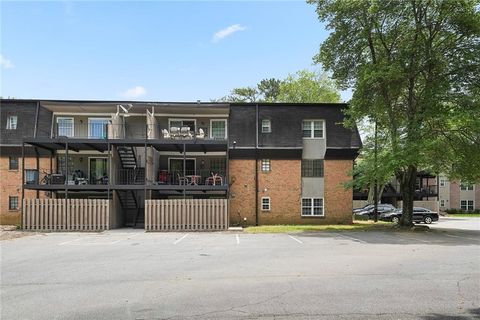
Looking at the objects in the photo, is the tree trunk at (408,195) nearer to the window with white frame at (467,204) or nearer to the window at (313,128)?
the window at (313,128)

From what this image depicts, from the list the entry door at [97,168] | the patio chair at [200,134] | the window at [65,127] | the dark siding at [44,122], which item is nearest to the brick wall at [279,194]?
the patio chair at [200,134]

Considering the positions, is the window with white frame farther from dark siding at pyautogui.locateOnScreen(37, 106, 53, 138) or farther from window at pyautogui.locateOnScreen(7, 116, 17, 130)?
window at pyautogui.locateOnScreen(7, 116, 17, 130)

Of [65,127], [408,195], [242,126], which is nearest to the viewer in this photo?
[408,195]

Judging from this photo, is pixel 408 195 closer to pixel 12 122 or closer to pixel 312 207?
pixel 312 207

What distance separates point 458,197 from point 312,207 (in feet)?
131

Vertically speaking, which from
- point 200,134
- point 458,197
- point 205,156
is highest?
point 200,134

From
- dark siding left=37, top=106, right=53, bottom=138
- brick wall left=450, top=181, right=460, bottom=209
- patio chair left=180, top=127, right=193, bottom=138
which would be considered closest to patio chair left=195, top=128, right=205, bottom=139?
patio chair left=180, top=127, right=193, bottom=138

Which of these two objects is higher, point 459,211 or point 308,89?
point 308,89

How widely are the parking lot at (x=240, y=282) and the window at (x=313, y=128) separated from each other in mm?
14433

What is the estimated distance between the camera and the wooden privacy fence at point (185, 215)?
24.1 metres

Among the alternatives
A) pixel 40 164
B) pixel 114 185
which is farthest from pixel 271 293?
pixel 40 164

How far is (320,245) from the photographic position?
1689 cm

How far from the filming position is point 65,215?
24016mm

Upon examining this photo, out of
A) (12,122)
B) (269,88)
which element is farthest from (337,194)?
(269,88)
